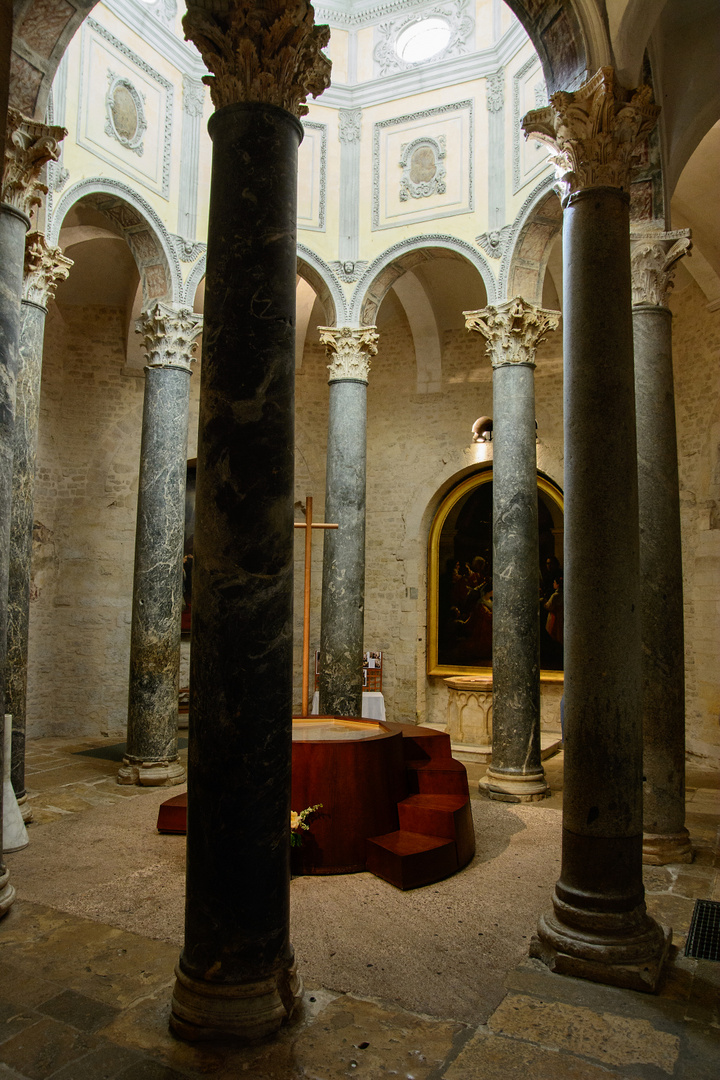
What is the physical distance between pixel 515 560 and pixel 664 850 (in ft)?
10.7

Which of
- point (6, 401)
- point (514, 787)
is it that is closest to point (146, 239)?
point (6, 401)

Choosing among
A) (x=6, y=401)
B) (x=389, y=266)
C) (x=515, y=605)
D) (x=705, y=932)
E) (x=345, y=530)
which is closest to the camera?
(x=705, y=932)

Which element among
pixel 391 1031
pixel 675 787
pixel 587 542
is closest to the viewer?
pixel 391 1031

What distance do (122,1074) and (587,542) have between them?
2996 millimetres

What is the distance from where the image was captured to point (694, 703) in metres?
9.80

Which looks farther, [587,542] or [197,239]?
[197,239]

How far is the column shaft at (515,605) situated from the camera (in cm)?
780

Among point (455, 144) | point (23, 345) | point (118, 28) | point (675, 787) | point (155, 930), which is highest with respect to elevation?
point (118, 28)

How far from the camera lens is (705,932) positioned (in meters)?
4.25

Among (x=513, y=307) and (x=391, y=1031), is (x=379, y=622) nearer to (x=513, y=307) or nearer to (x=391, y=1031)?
(x=513, y=307)

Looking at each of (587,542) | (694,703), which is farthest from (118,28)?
(694,703)

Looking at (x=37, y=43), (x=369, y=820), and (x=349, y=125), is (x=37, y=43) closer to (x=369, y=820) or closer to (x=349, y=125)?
(x=349, y=125)

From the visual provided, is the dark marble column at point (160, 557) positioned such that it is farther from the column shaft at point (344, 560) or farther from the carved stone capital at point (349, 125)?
the carved stone capital at point (349, 125)

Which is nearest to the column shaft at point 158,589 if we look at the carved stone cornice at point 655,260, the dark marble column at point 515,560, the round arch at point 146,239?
the round arch at point 146,239
